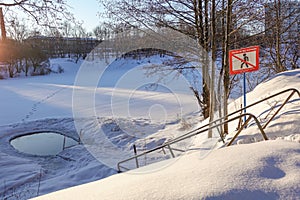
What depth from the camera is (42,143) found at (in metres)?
9.45

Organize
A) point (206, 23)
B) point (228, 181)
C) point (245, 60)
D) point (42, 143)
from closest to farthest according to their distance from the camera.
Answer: point (228, 181), point (245, 60), point (206, 23), point (42, 143)

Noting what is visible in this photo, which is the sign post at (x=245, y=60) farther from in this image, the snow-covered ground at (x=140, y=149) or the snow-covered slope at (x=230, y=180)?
the snow-covered slope at (x=230, y=180)

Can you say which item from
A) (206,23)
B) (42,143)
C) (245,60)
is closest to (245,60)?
(245,60)

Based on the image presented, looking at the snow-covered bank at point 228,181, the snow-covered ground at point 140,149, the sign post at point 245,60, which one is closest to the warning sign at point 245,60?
the sign post at point 245,60

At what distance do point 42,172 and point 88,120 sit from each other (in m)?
5.24

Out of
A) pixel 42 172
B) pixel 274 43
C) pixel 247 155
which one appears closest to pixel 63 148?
pixel 42 172

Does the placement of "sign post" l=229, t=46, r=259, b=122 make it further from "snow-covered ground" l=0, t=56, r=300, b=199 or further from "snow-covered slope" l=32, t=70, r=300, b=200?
"snow-covered slope" l=32, t=70, r=300, b=200

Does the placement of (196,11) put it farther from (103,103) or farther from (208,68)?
(103,103)

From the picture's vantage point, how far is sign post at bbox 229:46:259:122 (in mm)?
3859

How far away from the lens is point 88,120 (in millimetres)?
11703

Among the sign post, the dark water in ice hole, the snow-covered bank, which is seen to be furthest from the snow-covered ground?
the sign post

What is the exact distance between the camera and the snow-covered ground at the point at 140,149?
1862 mm

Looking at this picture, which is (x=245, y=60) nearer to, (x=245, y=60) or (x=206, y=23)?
(x=245, y=60)

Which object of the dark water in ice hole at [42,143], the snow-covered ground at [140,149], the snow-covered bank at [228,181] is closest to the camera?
the snow-covered bank at [228,181]
